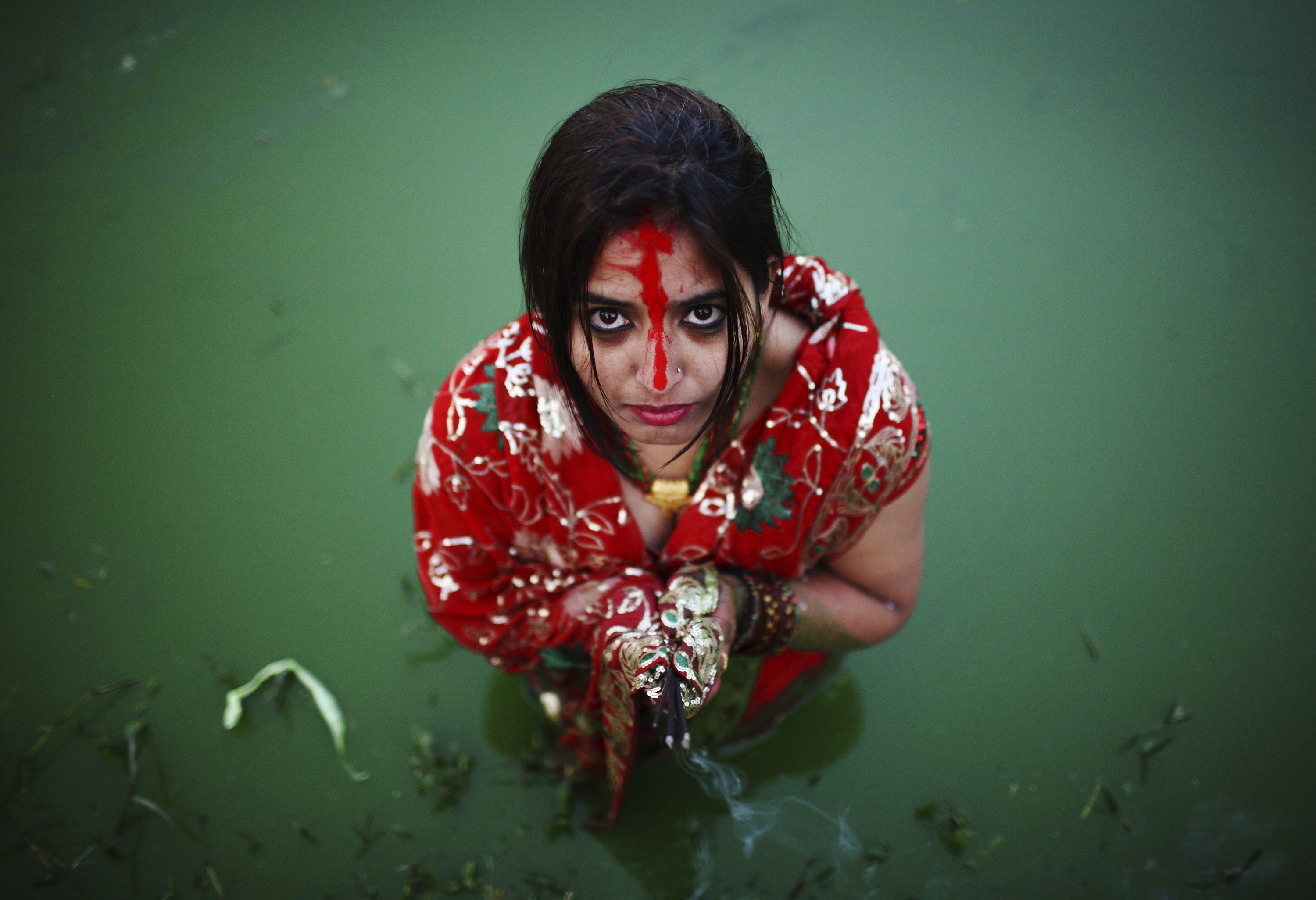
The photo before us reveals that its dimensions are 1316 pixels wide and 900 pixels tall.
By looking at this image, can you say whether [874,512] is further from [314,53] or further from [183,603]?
[314,53]

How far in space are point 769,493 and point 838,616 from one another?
10.4 inches

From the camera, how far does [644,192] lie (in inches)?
29.5

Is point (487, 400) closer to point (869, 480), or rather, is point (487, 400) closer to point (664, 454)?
point (664, 454)

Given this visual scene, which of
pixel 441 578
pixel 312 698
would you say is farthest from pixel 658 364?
pixel 312 698

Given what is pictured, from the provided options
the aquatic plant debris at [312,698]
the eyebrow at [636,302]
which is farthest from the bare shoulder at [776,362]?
the aquatic plant debris at [312,698]

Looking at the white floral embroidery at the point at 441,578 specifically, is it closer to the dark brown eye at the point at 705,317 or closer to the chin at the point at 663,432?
the chin at the point at 663,432

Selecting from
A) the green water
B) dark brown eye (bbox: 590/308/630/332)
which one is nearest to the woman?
dark brown eye (bbox: 590/308/630/332)

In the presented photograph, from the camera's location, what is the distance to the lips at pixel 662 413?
90cm

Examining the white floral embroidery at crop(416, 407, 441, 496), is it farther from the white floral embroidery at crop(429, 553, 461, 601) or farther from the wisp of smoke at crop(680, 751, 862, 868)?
the wisp of smoke at crop(680, 751, 862, 868)

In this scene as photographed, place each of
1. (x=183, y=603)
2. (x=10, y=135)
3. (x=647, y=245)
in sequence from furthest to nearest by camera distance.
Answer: (x=10, y=135) → (x=183, y=603) → (x=647, y=245)

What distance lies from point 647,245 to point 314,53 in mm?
2050

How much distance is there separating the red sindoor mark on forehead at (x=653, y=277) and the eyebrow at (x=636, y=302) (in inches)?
0.6

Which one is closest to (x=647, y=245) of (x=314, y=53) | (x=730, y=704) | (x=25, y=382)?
(x=730, y=704)

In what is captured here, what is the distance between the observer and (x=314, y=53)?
2367mm
